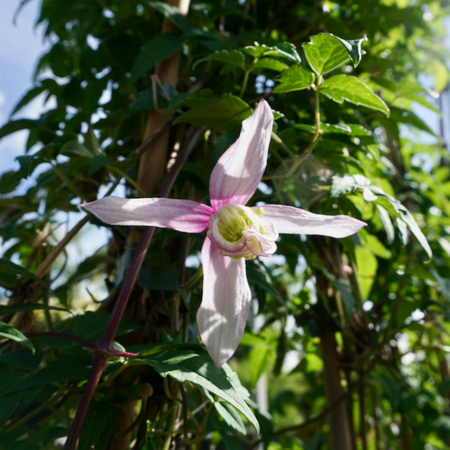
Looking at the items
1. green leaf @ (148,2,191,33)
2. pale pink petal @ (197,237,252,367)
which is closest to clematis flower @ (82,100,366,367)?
pale pink petal @ (197,237,252,367)

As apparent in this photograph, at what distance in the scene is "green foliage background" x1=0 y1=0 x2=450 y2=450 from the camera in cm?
44

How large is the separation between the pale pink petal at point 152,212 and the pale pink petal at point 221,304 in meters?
0.02

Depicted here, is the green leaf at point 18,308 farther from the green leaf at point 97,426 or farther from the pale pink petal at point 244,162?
the pale pink petal at point 244,162

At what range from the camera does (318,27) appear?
855mm

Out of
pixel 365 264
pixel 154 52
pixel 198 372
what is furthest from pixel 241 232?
pixel 365 264

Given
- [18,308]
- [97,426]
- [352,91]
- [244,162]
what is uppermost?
[352,91]

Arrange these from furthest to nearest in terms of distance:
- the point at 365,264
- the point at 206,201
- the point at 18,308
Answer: the point at 365,264 → the point at 206,201 → the point at 18,308

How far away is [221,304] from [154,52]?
45cm

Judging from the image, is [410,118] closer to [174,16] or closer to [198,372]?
[174,16]

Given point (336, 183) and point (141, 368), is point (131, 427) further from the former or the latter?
point (336, 183)

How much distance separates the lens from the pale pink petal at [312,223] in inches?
14.2

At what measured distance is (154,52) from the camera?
627mm

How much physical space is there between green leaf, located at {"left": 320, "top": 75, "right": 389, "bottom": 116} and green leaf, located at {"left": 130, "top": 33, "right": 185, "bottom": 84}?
280mm

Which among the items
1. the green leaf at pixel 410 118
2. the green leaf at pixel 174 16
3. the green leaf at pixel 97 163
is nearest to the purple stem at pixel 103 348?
the green leaf at pixel 97 163
